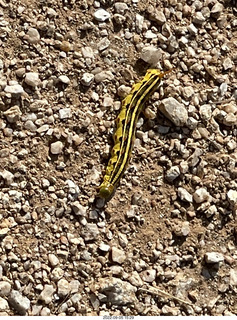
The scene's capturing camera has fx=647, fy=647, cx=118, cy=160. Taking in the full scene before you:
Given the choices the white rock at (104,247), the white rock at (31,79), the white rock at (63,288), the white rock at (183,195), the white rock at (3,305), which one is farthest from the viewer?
the white rock at (183,195)

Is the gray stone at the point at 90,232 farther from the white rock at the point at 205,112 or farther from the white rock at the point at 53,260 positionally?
the white rock at the point at 205,112

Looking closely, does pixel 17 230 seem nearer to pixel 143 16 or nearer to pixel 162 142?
pixel 162 142

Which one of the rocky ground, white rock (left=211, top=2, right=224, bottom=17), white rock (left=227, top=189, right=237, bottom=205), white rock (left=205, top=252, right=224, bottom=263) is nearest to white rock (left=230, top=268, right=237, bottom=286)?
the rocky ground

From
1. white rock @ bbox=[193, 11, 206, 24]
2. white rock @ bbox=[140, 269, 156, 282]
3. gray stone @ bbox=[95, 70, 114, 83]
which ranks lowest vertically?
white rock @ bbox=[140, 269, 156, 282]

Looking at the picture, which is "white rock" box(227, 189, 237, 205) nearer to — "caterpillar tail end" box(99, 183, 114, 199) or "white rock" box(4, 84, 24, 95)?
"caterpillar tail end" box(99, 183, 114, 199)

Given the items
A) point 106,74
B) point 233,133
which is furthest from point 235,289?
point 106,74

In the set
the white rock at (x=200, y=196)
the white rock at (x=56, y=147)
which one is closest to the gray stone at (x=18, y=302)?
the white rock at (x=56, y=147)
